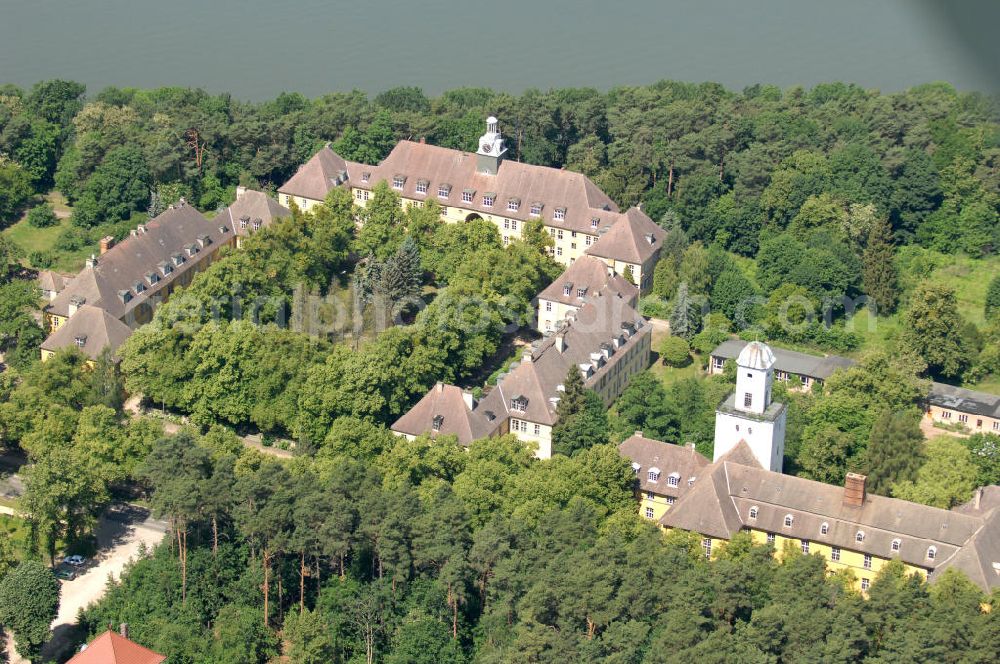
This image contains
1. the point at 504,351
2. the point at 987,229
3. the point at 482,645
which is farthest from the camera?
the point at 987,229

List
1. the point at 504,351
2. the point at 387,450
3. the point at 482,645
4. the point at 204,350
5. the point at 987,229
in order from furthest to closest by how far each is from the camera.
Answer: the point at 987,229 < the point at 504,351 < the point at 204,350 < the point at 387,450 < the point at 482,645

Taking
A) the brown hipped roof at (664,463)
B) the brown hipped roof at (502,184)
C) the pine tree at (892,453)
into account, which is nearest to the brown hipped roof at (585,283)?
the brown hipped roof at (502,184)

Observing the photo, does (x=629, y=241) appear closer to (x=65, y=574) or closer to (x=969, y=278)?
(x=969, y=278)

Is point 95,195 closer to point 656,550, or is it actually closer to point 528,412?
point 528,412

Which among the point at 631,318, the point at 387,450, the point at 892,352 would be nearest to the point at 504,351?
the point at 631,318

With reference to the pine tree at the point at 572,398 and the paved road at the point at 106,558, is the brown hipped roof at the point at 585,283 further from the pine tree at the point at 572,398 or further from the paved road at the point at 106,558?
the paved road at the point at 106,558

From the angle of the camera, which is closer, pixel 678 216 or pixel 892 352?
pixel 892 352

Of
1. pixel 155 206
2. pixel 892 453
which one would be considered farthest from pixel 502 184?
pixel 892 453
